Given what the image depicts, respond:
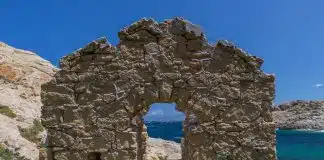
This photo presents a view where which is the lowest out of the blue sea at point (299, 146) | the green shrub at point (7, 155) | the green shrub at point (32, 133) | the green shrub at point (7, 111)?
the blue sea at point (299, 146)

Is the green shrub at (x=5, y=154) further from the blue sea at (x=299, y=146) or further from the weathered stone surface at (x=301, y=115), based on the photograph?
the weathered stone surface at (x=301, y=115)

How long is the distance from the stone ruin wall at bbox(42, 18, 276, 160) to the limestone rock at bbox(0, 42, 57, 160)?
20.7ft

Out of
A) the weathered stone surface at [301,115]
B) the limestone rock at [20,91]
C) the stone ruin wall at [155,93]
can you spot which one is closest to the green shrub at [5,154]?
the limestone rock at [20,91]

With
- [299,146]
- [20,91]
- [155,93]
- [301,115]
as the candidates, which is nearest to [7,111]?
[20,91]

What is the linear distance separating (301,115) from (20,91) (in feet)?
221

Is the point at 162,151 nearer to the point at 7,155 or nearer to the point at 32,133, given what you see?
the point at 32,133

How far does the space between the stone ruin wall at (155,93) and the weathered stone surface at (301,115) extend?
6608 cm

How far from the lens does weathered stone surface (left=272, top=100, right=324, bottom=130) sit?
7162cm

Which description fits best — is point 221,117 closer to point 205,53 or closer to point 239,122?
point 239,122

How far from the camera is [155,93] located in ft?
24.2

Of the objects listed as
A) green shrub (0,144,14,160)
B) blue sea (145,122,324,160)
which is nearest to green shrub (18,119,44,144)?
green shrub (0,144,14,160)

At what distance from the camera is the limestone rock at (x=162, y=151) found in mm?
16167

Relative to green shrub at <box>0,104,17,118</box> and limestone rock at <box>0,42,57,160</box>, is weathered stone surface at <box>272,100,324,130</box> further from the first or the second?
green shrub at <box>0,104,17,118</box>

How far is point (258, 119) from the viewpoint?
749 cm
